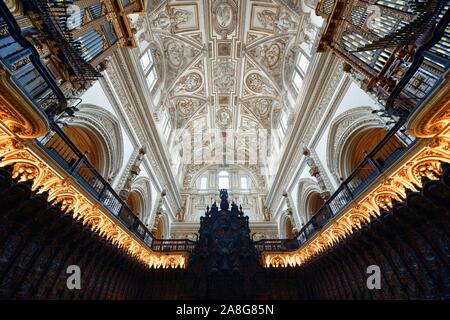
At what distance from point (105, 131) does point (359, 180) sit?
10.9 meters

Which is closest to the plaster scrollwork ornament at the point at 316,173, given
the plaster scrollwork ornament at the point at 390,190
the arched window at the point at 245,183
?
the plaster scrollwork ornament at the point at 390,190

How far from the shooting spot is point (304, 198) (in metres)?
12.0

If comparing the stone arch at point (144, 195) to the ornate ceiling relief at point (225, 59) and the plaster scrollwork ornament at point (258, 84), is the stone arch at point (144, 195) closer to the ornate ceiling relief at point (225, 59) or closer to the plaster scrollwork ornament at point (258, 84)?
the ornate ceiling relief at point (225, 59)

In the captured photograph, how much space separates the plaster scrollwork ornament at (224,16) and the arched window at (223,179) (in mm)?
13597

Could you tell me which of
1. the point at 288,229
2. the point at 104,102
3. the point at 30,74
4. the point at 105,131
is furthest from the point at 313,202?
the point at 30,74

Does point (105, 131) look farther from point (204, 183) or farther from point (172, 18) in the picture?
point (204, 183)

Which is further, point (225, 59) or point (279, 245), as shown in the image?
point (225, 59)

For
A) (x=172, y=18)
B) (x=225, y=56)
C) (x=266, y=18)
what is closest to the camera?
(x=172, y=18)

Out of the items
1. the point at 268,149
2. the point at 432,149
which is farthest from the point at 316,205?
the point at 432,149

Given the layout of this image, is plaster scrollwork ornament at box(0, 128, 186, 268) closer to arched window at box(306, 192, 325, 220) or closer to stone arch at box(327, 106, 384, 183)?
stone arch at box(327, 106, 384, 183)

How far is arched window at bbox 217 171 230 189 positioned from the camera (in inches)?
836

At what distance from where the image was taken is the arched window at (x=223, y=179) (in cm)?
2124

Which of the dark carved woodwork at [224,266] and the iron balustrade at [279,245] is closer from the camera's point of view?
the dark carved woodwork at [224,266]

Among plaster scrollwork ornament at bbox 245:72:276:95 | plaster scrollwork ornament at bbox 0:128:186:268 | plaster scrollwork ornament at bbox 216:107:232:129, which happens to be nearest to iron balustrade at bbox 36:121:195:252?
plaster scrollwork ornament at bbox 0:128:186:268
